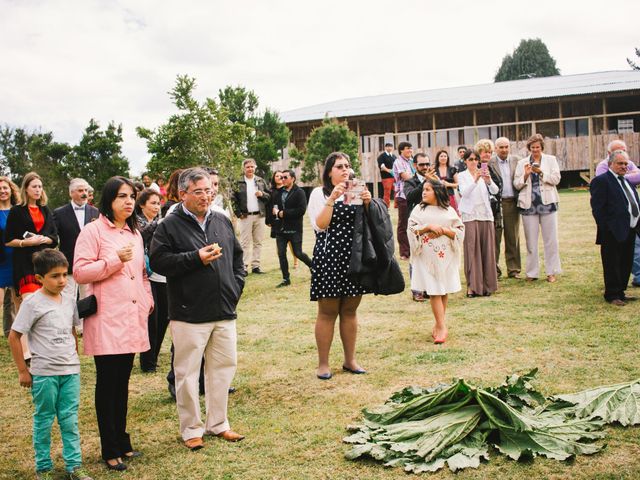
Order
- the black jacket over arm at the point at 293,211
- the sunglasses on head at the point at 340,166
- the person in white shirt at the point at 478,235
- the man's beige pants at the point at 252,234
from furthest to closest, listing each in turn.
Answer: the man's beige pants at the point at 252,234, the black jacket over arm at the point at 293,211, the person in white shirt at the point at 478,235, the sunglasses on head at the point at 340,166

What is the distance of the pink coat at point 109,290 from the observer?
4.57m

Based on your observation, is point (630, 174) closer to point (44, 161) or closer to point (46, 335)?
point (46, 335)

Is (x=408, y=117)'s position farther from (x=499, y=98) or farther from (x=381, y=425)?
(x=381, y=425)

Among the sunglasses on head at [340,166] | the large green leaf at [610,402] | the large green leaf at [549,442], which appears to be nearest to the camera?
the large green leaf at [549,442]

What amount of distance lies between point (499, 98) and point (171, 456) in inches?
1172

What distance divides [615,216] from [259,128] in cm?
3099

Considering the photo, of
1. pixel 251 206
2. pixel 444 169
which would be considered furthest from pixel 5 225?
pixel 444 169

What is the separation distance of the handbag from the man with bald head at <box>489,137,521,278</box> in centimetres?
773

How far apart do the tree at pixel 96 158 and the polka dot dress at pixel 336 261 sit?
3300cm

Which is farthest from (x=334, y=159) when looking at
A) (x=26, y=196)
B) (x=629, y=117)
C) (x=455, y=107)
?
(x=629, y=117)

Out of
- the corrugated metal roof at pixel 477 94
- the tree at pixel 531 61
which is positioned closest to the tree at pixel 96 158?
Answer: the corrugated metal roof at pixel 477 94

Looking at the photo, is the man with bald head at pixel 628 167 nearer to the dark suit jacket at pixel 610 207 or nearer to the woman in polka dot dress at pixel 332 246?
the dark suit jacket at pixel 610 207

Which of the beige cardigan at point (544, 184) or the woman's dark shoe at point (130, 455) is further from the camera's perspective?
the beige cardigan at point (544, 184)

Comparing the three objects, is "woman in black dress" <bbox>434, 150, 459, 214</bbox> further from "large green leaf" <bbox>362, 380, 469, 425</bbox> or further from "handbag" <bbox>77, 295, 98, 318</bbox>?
"handbag" <bbox>77, 295, 98, 318</bbox>
